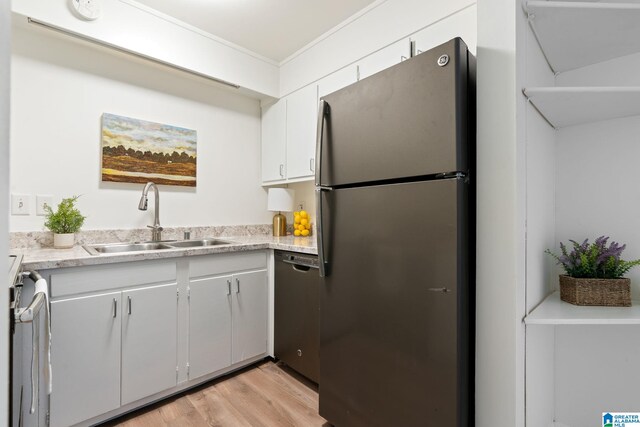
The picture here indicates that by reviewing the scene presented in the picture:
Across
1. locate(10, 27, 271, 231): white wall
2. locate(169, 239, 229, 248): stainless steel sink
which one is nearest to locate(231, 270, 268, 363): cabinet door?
locate(169, 239, 229, 248): stainless steel sink

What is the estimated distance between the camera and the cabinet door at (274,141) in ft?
9.32

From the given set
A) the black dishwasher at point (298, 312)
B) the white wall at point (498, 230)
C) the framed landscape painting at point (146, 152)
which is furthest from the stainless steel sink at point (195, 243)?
the white wall at point (498, 230)

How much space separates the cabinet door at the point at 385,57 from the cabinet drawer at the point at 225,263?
4.88 feet

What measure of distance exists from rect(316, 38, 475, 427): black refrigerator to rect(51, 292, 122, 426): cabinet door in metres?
1.11

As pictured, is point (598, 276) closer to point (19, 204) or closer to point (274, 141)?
point (274, 141)

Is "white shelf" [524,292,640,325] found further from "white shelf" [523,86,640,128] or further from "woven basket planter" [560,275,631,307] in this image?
"white shelf" [523,86,640,128]

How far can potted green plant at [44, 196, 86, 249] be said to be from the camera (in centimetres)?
190

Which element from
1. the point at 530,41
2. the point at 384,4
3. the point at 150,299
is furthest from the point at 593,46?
the point at 150,299

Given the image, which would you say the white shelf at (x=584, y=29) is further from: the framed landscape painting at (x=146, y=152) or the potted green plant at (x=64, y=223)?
the potted green plant at (x=64, y=223)

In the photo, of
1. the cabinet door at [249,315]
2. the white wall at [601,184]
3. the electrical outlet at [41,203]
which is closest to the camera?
the white wall at [601,184]

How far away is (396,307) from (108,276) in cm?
147

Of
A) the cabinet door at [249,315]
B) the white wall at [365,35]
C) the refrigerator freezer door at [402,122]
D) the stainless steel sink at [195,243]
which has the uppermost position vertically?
the white wall at [365,35]

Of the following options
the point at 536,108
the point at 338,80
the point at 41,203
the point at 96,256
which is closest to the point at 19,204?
the point at 41,203

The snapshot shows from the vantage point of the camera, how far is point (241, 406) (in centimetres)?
187
